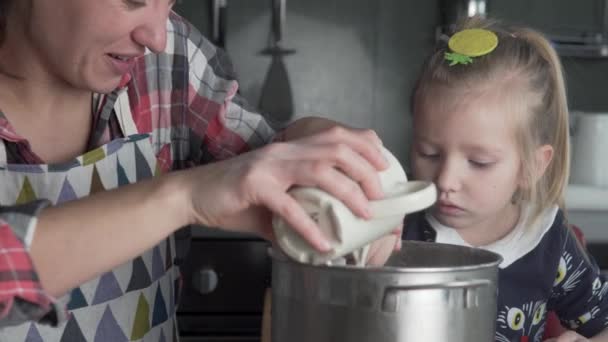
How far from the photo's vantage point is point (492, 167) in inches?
46.1

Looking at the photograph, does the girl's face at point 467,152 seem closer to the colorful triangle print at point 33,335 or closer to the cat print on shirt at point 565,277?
the cat print on shirt at point 565,277

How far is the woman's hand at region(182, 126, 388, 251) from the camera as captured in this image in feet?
2.20

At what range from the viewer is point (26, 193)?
95cm

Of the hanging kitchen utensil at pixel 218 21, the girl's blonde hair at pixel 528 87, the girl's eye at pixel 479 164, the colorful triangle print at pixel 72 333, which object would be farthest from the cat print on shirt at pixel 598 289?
the hanging kitchen utensil at pixel 218 21

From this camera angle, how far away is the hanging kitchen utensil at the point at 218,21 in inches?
83.2

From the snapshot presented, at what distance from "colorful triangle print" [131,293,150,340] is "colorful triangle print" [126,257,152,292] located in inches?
0.4

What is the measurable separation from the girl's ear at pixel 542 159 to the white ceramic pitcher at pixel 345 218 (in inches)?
22.5

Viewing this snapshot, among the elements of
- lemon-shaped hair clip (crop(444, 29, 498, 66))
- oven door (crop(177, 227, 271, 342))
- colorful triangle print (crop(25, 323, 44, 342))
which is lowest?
oven door (crop(177, 227, 271, 342))

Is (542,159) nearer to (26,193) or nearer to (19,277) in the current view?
(26,193)

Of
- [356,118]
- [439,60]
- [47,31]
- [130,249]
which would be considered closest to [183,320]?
[356,118]

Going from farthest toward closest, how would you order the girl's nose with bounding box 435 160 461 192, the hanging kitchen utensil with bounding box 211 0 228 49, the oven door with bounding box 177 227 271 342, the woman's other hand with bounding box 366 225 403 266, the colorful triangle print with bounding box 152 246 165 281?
the hanging kitchen utensil with bounding box 211 0 228 49 → the oven door with bounding box 177 227 271 342 → the girl's nose with bounding box 435 160 461 192 → the colorful triangle print with bounding box 152 246 165 281 → the woman's other hand with bounding box 366 225 403 266

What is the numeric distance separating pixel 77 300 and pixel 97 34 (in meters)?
0.28

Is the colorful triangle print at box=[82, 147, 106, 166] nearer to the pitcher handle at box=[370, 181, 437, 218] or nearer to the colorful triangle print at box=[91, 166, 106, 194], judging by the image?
the colorful triangle print at box=[91, 166, 106, 194]

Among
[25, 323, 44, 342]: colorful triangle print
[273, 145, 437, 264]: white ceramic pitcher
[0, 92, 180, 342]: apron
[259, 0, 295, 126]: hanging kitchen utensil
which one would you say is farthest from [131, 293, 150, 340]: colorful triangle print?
[259, 0, 295, 126]: hanging kitchen utensil
